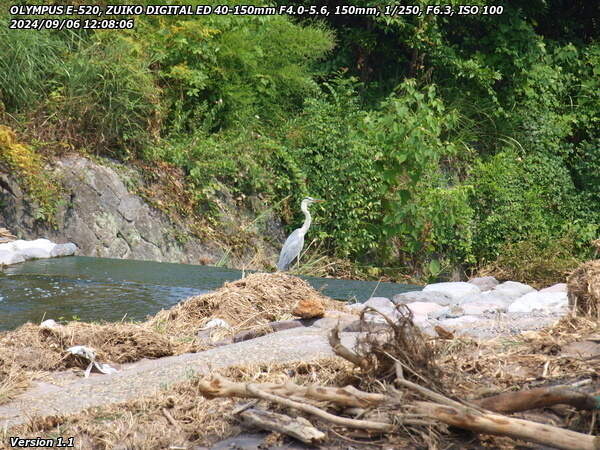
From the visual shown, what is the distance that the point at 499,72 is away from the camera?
12703 mm

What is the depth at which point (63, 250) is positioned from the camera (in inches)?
325

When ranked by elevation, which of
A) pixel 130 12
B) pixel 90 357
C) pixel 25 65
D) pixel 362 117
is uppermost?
pixel 130 12

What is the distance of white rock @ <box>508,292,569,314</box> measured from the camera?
5109mm

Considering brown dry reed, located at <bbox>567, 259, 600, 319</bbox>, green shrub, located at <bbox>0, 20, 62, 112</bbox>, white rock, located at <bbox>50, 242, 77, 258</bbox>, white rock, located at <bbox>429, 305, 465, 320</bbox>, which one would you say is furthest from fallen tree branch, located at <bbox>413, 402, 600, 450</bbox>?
green shrub, located at <bbox>0, 20, 62, 112</bbox>

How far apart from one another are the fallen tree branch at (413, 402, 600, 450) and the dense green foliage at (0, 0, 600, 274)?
24.7 ft

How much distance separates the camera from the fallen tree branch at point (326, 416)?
94.3 inches

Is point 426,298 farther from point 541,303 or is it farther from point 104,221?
point 104,221

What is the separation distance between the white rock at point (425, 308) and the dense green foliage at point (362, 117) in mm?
4057

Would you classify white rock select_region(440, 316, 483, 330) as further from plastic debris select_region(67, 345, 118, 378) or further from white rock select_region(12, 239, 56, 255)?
white rock select_region(12, 239, 56, 255)

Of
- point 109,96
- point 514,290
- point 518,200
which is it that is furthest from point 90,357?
point 518,200

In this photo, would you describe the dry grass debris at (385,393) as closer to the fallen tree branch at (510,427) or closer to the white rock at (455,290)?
the fallen tree branch at (510,427)

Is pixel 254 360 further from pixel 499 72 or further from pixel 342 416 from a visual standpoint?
pixel 499 72

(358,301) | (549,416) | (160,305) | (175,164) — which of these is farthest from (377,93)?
(549,416)

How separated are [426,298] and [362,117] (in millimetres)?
5543
